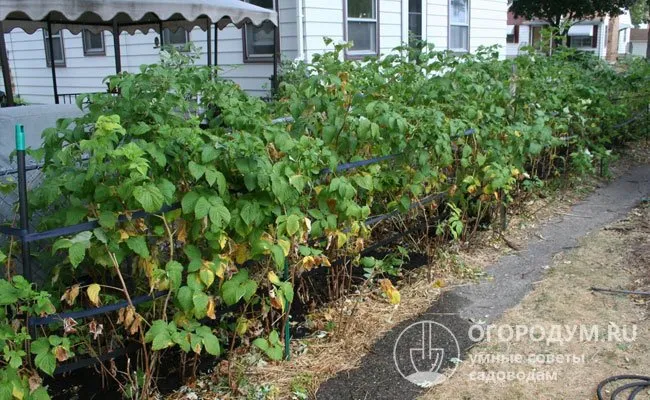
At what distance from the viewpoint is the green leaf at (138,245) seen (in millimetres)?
2544

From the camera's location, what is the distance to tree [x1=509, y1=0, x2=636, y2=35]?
2139 cm

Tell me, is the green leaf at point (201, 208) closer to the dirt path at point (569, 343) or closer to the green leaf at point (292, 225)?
the green leaf at point (292, 225)

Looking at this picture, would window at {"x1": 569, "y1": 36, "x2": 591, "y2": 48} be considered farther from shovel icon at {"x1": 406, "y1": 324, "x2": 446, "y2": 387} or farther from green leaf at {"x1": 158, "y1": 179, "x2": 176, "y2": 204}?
green leaf at {"x1": 158, "y1": 179, "x2": 176, "y2": 204}

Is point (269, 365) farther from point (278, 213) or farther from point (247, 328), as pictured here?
point (278, 213)

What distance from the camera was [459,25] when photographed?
12.9 metres

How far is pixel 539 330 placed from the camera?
376 cm

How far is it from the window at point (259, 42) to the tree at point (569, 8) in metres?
14.1

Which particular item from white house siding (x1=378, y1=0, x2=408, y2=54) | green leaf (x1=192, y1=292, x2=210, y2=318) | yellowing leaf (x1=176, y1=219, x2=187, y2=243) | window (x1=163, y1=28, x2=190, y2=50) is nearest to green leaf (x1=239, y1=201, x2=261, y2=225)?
yellowing leaf (x1=176, y1=219, x2=187, y2=243)

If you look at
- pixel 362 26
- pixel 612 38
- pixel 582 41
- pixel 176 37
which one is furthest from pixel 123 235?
pixel 612 38

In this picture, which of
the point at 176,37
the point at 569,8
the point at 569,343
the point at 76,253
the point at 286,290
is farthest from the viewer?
the point at 569,8

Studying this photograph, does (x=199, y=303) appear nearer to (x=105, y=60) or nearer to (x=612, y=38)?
(x=105, y=60)

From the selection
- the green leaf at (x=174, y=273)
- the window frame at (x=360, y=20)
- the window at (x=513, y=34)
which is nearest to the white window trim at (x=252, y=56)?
the window frame at (x=360, y=20)

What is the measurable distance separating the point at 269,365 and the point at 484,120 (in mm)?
2465

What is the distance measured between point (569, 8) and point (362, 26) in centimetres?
1397
